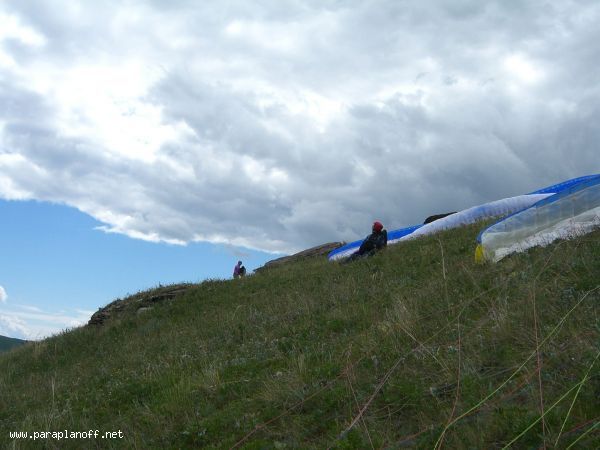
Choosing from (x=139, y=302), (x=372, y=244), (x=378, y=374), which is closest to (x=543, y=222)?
(x=378, y=374)

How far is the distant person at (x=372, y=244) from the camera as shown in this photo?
18.5 m

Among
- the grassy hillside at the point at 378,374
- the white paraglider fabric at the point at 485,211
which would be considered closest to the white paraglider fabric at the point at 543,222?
the grassy hillside at the point at 378,374

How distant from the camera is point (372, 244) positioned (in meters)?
18.6

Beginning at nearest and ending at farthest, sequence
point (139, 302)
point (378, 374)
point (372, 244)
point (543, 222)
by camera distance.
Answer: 1. point (378, 374)
2. point (543, 222)
3. point (372, 244)
4. point (139, 302)

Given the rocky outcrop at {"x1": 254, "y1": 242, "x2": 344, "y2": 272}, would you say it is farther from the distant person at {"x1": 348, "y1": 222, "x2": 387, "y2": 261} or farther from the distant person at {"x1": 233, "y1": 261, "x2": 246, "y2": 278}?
the distant person at {"x1": 348, "y1": 222, "x2": 387, "y2": 261}

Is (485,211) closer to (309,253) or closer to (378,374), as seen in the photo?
(309,253)

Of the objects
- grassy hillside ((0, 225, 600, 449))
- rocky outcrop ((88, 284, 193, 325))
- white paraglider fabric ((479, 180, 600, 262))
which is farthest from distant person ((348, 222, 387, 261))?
rocky outcrop ((88, 284, 193, 325))

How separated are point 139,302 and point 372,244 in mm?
9956

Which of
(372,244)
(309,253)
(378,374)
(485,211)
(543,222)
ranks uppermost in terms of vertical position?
(309,253)

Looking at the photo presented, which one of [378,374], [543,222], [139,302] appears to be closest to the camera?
[378,374]

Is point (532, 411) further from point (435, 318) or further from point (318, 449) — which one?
point (435, 318)

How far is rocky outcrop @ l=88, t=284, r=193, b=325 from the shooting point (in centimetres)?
2169

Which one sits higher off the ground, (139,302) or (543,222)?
(139,302)

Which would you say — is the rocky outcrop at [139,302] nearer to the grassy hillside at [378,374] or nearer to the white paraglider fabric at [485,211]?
the grassy hillside at [378,374]
